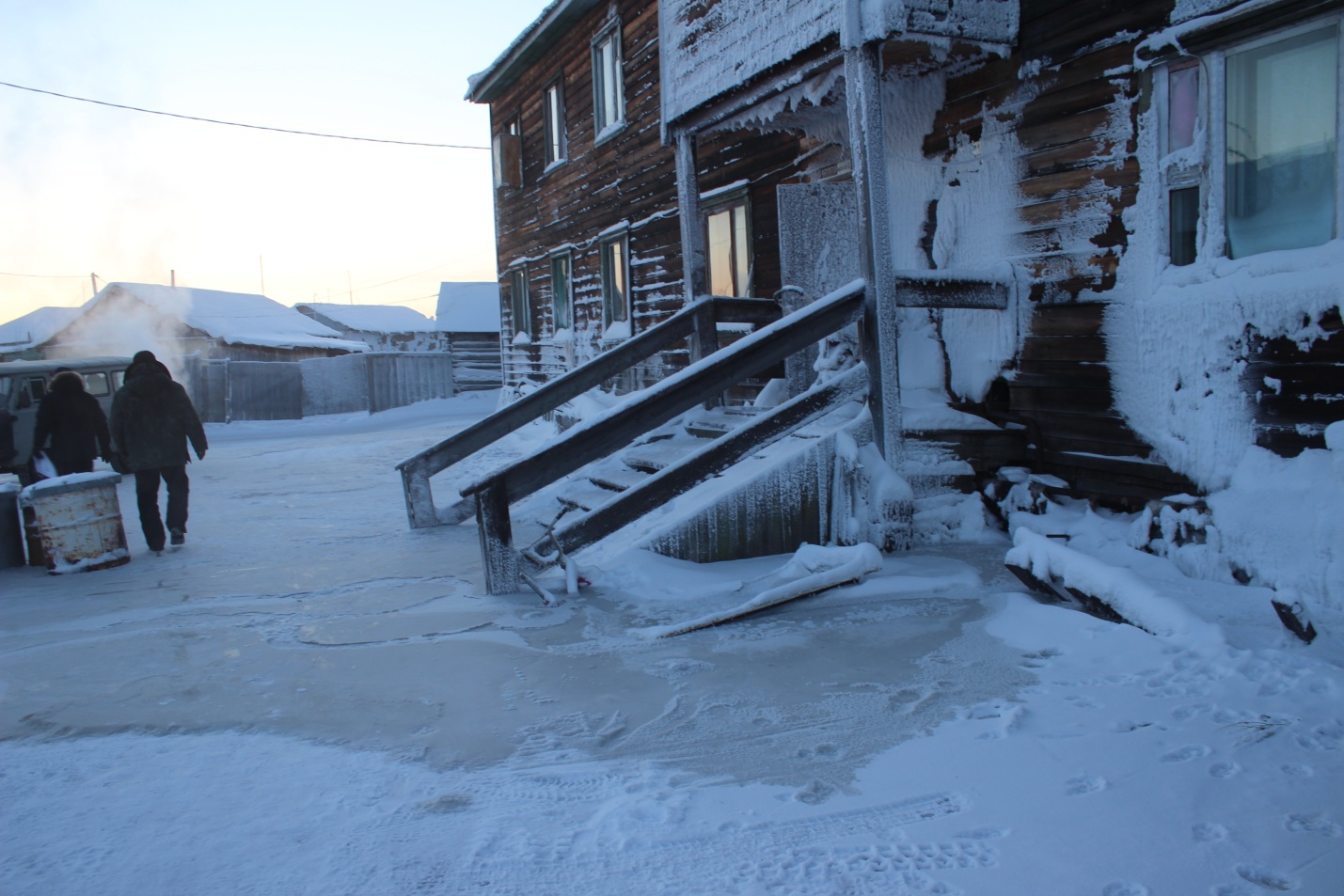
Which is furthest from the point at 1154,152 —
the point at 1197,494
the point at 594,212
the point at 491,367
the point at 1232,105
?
the point at 491,367

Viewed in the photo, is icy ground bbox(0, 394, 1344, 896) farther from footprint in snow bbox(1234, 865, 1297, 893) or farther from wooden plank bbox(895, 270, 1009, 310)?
wooden plank bbox(895, 270, 1009, 310)

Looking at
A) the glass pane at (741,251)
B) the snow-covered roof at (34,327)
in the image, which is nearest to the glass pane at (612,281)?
the glass pane at (741,251)

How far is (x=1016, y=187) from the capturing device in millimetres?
5840

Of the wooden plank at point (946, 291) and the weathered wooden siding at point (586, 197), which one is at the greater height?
the weathered wooden siding at point (586, 197)

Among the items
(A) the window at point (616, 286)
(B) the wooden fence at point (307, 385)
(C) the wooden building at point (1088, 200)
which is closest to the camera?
(C) the wooden building at point (1088, 200)

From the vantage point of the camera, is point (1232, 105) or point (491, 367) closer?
point (1232, 105)

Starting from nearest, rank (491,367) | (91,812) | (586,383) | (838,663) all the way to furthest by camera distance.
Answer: (91,812) < (838,663) < (586,383) < (491,367)

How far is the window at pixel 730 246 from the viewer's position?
31.3 feet

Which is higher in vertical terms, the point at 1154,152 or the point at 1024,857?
the point at 1154,152

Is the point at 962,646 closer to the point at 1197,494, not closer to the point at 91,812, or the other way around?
the point at 1197,494

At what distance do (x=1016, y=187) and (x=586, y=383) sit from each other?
140 inches

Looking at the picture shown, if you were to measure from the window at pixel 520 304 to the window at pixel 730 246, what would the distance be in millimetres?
8432

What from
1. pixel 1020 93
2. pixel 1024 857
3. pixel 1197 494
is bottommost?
pixel 1024 857

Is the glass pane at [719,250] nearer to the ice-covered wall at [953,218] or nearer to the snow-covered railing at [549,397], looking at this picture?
the snow-covered railing at [549,397]
